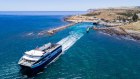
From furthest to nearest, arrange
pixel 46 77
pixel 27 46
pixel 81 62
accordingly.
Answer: pixel 27 46
pixel 81 62
pixel 46 77

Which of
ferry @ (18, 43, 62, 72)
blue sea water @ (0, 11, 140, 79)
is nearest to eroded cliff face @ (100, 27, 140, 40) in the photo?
blue sea water @ (0, 11, 140, 79)

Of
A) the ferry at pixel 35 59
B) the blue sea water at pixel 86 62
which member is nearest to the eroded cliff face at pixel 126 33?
the blue sea water at pixel 86 62

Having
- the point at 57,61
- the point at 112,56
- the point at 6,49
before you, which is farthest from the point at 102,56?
the point at 6,49

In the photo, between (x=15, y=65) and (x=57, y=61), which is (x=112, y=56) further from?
(x=15, y=65)

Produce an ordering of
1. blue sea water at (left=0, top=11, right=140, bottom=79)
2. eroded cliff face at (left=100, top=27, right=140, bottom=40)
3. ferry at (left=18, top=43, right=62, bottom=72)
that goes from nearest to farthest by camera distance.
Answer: blue sea water at (left=0, top=11, right=140, bottom=79), ferry at (left=18, top=43, right=62, bottom=72), eroded cliff face at (left=100, top=27, right=140, bottom=40)

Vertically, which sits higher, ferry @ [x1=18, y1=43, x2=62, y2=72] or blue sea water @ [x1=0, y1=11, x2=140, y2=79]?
ferry @ [x1=18, y1=43, x2=62, y2=72]

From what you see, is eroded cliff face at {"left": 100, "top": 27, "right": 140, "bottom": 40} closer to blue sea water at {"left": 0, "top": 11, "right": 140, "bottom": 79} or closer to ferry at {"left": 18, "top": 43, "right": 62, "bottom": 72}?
blue sea water at {"left": 0, "top": 11, "right": 140, "bottom": 79}

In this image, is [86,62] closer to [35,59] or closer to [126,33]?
[35,59]

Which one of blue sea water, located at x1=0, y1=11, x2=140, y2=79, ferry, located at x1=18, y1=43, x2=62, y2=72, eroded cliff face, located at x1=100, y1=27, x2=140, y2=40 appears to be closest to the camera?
blue sea water, located at x1=0, y1=11, x2=140, y2=79

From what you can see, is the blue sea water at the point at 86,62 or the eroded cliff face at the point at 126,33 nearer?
the blue sea water at the point at 86,62

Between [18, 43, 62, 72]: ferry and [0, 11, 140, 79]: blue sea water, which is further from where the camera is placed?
[18, 43, 62, 72]: ferry

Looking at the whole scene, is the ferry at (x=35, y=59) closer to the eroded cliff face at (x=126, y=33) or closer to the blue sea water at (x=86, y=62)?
the blue sea water at (x=86, y=62)
